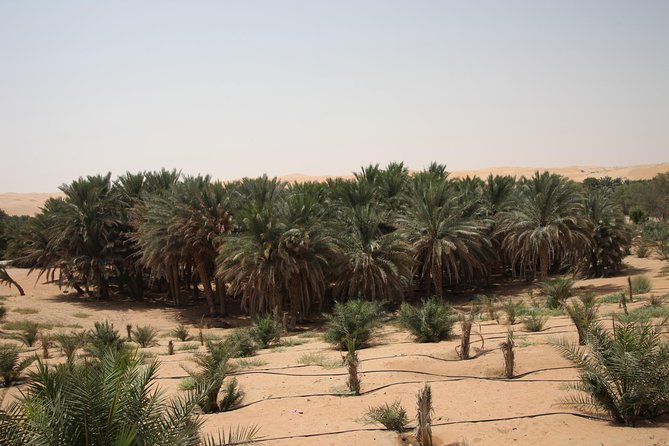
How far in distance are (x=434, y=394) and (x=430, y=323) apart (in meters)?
5.37

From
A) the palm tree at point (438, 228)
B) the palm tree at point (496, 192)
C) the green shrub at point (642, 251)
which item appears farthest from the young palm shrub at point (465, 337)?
the green shrub at point (642, 251)

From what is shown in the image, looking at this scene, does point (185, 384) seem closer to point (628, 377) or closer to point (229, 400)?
point (229, 400)

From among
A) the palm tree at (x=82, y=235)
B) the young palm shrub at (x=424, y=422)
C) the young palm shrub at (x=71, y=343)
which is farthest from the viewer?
the palm tree at (x=82, y=235)

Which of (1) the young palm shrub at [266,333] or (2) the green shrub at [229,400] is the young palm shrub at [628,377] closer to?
(2) the green shrub at [229,400]

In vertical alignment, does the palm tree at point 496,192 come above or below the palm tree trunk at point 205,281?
above

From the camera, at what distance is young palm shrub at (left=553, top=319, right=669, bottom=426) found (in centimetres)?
764

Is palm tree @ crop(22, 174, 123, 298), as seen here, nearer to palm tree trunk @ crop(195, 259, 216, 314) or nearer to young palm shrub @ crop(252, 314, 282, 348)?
palm tree trunk @ crop(195, 259, 216, 314)

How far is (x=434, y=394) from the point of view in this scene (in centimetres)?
1004

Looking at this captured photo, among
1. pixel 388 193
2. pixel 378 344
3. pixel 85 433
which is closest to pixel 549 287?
pixel 378 344

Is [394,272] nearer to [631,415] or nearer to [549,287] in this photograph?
[549,287]

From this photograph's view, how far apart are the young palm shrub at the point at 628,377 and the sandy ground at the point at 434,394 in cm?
26

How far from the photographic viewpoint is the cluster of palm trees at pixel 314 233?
22531 millimetres

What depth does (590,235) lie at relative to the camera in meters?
25.5

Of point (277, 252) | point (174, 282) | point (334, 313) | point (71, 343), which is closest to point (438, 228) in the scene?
point (277, 252)
